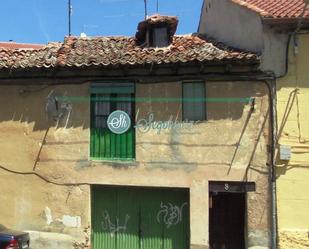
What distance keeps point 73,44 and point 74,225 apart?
17.1ft

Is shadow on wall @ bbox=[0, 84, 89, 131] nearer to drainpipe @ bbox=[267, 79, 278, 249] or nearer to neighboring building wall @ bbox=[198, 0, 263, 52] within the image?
neighboring building wall @ bbox=[198, 0, 263, 52]

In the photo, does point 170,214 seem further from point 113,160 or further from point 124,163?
point 113,160

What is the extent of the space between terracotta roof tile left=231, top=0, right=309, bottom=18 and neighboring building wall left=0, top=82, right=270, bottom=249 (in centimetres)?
173

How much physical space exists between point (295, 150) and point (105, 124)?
4.85m

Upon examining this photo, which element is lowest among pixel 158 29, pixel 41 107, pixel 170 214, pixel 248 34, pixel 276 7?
pixel 170 214

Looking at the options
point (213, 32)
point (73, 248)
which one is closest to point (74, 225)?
point (73, 248)

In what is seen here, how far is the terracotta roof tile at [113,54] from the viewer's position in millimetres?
12422

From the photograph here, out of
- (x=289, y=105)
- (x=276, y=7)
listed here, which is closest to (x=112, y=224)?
(x=289, y=105)

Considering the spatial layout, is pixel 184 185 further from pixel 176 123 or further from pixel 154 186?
pixel 176 123

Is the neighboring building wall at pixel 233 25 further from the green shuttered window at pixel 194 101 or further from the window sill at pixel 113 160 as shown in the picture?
the window sill at pixel 113 160

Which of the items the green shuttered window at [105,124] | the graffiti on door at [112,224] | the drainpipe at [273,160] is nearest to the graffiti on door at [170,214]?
the graffiti on door at [112,224]

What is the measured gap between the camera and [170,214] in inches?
513

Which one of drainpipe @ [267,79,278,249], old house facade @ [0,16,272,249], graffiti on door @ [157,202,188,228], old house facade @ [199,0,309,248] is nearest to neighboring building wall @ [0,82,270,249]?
old house facade @ [0,16,272,249]

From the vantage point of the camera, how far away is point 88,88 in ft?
43.3
